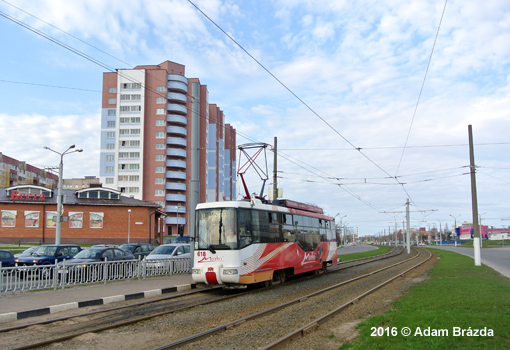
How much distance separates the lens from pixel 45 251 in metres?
20.9

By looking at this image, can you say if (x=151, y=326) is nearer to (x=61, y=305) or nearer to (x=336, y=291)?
(x=61, y=305)

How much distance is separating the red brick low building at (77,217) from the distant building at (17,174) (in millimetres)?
62722

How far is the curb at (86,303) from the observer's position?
9.93m

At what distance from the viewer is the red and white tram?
46.8 feet

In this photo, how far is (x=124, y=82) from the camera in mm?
89562

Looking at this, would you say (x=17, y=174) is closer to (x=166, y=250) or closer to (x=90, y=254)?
(x=166, y=250)

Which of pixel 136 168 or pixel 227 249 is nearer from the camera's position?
pixel 227 249

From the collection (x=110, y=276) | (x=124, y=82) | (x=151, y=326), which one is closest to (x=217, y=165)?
(x=124, y=82)

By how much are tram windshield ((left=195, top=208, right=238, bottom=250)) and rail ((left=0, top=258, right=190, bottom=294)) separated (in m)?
3.93

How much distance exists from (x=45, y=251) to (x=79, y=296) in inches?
377

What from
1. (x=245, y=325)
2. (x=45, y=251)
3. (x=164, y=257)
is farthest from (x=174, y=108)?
(x=245, y=325)

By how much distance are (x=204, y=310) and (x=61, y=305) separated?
372 cm

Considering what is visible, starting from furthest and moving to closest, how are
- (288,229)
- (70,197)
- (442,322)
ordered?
(70,197)
(288,229)
(442,322)

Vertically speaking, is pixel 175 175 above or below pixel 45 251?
above
